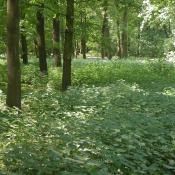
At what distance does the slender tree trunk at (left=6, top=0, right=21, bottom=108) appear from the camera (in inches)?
439

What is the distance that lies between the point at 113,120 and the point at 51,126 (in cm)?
139

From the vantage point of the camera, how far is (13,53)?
447 inches

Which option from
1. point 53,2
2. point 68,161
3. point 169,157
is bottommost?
point 169,157

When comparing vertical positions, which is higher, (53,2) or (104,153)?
(53,2)

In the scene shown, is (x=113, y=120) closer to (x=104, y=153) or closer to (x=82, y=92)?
(x=104, y=153)

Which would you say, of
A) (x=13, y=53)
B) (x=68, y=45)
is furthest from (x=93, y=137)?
(x=68, y=45)

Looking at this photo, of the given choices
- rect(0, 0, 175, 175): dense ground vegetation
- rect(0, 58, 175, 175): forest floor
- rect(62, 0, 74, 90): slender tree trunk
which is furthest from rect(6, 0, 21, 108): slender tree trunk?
rect(62, 0, 74, 90): slender tree trunk

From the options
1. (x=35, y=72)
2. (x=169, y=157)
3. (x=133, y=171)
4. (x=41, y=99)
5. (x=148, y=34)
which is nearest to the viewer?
(x=133, y=171)

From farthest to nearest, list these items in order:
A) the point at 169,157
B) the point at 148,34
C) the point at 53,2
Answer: the point at 148,34, the point at 53,2, the point at 169,157

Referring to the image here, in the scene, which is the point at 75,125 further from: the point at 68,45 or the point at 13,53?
the point at 68,45

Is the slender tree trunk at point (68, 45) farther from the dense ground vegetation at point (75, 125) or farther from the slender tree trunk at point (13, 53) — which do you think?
the slender tree trunk at point (13, 53)

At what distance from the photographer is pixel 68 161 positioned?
5.71m

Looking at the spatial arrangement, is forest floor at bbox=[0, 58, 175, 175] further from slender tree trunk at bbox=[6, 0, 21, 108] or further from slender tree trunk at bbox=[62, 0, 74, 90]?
slender tree trunk at bbox=[62, 0, 74, 90]

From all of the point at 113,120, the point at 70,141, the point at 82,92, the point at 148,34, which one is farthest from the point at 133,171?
the point at 148,34
